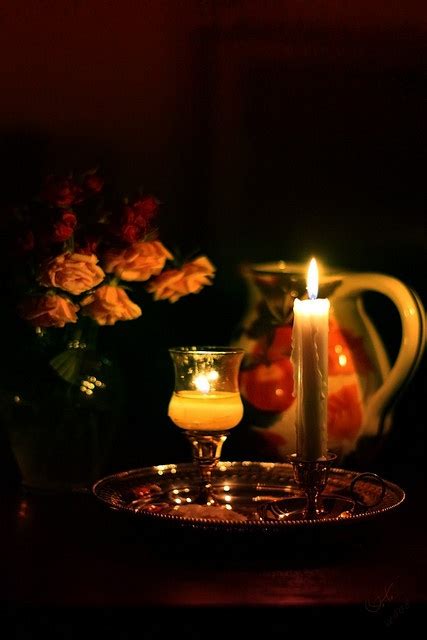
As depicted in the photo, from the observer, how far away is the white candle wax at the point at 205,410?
3.15ft

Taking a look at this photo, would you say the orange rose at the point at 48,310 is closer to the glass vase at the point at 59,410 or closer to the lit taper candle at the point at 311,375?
the glass vase at the point at 59,410

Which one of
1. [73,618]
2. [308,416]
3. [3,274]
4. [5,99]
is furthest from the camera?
[5,99]

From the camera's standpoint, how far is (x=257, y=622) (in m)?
0.71

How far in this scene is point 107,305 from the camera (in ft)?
3.29

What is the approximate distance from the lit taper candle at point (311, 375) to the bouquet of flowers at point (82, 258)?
0.74 feet

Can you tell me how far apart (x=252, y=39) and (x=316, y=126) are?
0.13 meters

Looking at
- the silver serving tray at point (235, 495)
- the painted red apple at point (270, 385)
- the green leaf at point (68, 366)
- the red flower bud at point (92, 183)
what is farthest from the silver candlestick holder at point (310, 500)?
the red flower bud at point (92, 183)

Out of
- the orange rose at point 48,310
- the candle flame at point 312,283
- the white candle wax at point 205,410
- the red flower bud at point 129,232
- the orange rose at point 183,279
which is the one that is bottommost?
the white candle wax at point 205,410

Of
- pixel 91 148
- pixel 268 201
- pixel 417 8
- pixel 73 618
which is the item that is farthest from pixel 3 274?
pixel 417 8

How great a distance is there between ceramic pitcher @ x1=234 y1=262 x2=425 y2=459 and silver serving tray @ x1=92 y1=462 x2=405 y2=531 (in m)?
0.05

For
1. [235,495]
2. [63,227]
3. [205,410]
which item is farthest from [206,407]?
[63,227]

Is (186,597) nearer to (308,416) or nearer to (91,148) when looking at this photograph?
(308,416)

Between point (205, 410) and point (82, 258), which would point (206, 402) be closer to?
point (205, 410)

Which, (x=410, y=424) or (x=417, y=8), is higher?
(x=417, y=8)
